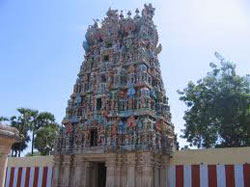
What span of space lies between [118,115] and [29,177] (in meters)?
9.66

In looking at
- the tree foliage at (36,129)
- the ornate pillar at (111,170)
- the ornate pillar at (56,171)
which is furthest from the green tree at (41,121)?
the ornate pillar at (111,170)

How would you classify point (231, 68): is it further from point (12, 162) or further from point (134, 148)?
point (12, 162)

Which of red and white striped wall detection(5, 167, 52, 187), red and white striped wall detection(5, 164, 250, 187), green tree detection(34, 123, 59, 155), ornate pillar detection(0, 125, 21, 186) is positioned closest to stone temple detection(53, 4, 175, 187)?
red and white striped wall detection(5, 164, 250, 187)

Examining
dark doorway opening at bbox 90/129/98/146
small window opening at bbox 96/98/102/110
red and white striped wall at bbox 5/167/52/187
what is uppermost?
small window opening at bbox 96/98/102/110

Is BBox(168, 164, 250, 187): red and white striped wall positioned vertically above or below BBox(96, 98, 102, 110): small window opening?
below

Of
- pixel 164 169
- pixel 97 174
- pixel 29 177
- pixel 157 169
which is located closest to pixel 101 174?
pixel 97 174

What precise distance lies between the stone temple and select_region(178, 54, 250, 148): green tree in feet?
11.6

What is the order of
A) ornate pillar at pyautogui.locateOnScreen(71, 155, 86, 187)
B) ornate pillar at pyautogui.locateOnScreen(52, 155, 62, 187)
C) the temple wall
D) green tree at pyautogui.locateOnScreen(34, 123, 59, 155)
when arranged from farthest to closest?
green tree at pyautogui.locateOnScreen(34, 123, 59, 155)
ornate pillar at pyautogui.locateOnScreen(52, 155, 62, 187)
ornate pillar at pyautogui.locateOnScreen(71, 155, 86, 187)
the temple wall

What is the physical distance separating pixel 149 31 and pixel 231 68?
7677 mm

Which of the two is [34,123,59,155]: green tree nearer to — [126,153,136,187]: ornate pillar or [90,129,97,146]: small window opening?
[90,129,97,146]: small window opening

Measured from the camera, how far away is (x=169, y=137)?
22.3 metres

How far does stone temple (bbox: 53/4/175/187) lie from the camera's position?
20.1 meters

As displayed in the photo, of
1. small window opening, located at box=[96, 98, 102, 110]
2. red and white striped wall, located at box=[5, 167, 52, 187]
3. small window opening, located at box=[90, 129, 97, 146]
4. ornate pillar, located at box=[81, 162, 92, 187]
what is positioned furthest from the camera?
red and white striped wall, located at box=[5, 167, 52, 187]

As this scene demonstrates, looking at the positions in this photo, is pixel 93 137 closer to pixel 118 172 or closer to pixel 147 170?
pixel 118 172
